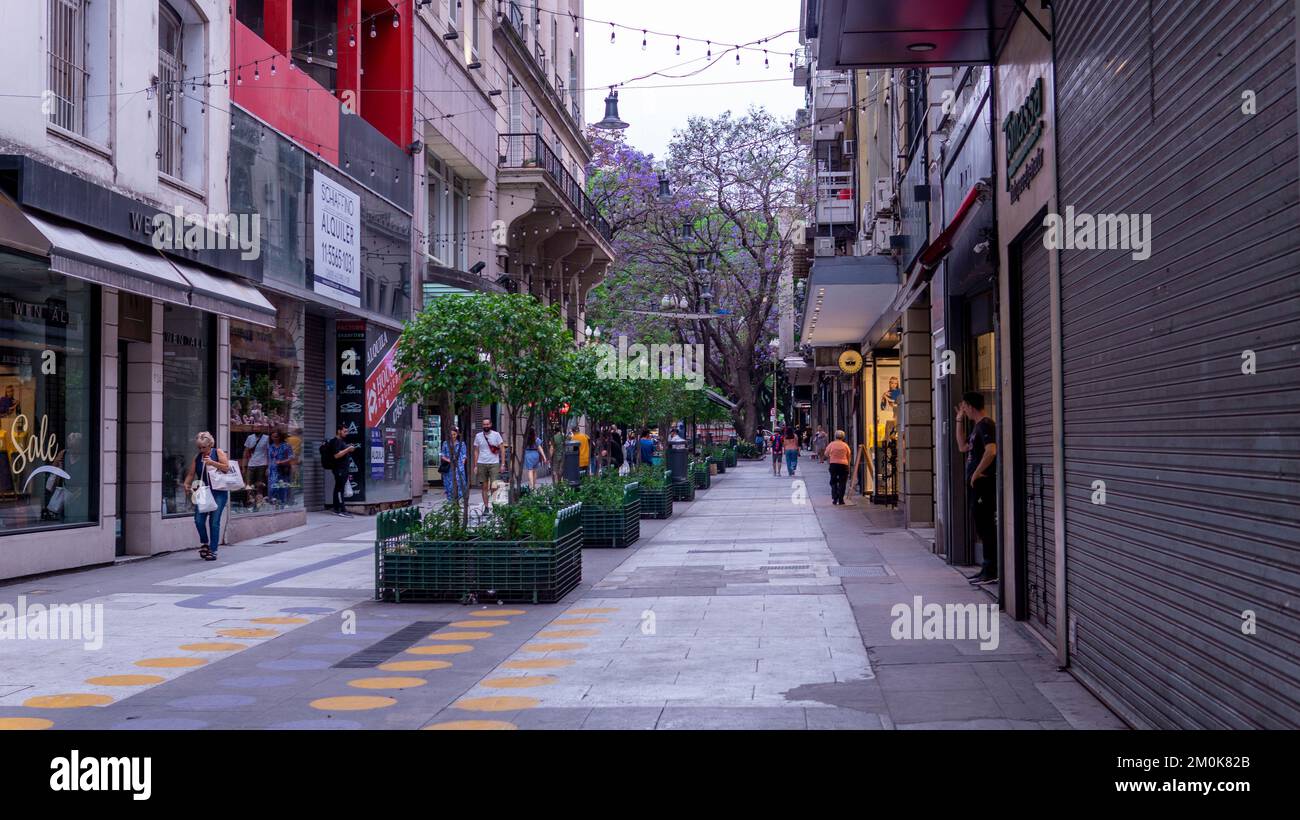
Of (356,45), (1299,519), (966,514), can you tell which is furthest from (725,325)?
(1299,519)

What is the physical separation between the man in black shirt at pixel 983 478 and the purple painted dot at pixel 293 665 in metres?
6.80

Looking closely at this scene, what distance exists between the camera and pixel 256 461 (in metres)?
20.4

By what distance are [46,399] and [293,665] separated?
722 cm

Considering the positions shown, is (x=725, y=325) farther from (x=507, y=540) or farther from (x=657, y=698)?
(x=657, y=698)

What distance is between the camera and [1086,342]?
774 centimetres

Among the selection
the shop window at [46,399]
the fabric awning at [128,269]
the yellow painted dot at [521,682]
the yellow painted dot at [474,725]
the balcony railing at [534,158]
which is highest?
the balcony railing at [534,158]

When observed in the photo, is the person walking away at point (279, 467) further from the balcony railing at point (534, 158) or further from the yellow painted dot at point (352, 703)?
the balcony railing at point (534, 158)

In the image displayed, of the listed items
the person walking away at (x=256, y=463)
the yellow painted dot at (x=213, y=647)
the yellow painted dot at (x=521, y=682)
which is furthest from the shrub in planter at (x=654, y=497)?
the yellow painted dot at (x=521, y=682)

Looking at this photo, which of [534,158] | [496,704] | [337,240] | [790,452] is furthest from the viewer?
[790,452]

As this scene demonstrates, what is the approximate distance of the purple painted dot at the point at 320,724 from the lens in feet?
22.3

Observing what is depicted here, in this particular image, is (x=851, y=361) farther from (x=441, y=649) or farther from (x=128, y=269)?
(x=441, y=649)

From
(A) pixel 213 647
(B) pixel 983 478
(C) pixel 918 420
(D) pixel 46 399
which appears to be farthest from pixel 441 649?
(C) pixel 918 420

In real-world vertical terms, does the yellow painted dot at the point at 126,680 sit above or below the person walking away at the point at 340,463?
below

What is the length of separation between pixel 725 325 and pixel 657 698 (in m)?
48.2
